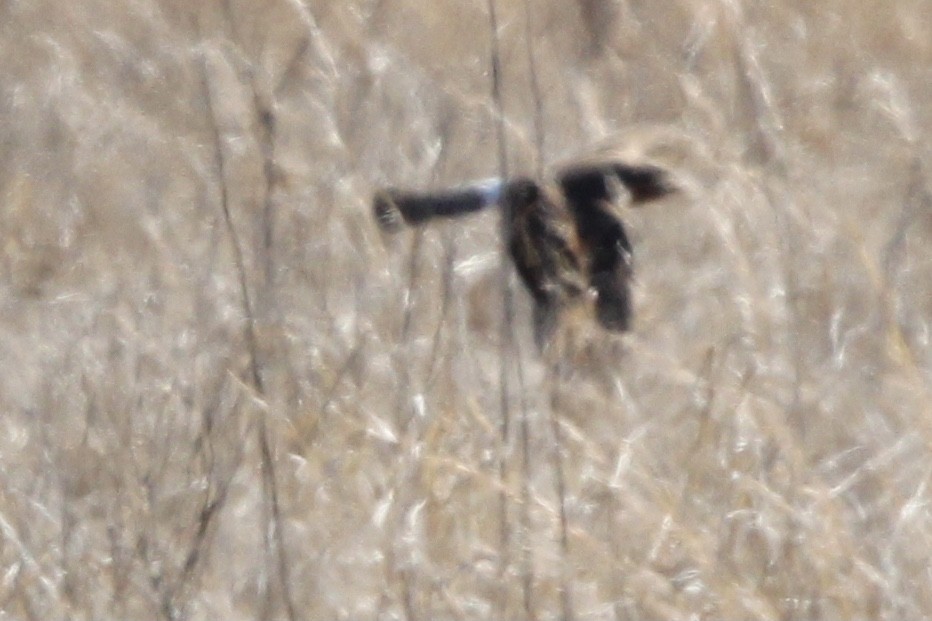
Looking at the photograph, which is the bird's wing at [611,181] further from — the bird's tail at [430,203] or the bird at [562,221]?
the bird's tail at [430,203]

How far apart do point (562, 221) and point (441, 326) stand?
23 centimetres

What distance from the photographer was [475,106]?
6.48 ft

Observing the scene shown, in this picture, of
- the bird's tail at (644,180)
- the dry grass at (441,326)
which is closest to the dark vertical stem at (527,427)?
the dry grass at (441,326)

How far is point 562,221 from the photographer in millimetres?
1845

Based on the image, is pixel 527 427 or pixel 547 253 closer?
pixel 527 427

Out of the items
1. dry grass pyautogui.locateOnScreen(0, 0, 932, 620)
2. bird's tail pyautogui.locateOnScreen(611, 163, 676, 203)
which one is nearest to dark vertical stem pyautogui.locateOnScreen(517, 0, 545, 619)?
dry grass pyautogui.locateOnScreen(0, 0, 932, 620)

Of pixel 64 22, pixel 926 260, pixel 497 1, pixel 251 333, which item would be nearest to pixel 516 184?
pixel 497 1

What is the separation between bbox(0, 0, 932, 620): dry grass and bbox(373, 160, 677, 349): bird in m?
0.03

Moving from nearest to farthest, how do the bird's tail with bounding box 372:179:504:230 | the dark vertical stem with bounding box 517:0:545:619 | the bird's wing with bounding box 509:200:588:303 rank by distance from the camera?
the dark vertical stem with bounding box 517:0:545:619
the bird's wing with bounding box 509:200:588:303
the bird's tail with bounding box 372:179:504:230

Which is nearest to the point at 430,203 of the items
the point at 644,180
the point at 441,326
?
the point at 441,326

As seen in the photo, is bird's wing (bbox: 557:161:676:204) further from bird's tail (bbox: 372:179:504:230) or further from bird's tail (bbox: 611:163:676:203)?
bird's tail (bbox: 372:179:504:230)

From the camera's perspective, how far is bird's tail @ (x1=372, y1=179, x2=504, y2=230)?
6.33ft

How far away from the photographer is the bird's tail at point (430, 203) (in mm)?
1930

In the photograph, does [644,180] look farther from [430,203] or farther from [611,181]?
[430,203]
